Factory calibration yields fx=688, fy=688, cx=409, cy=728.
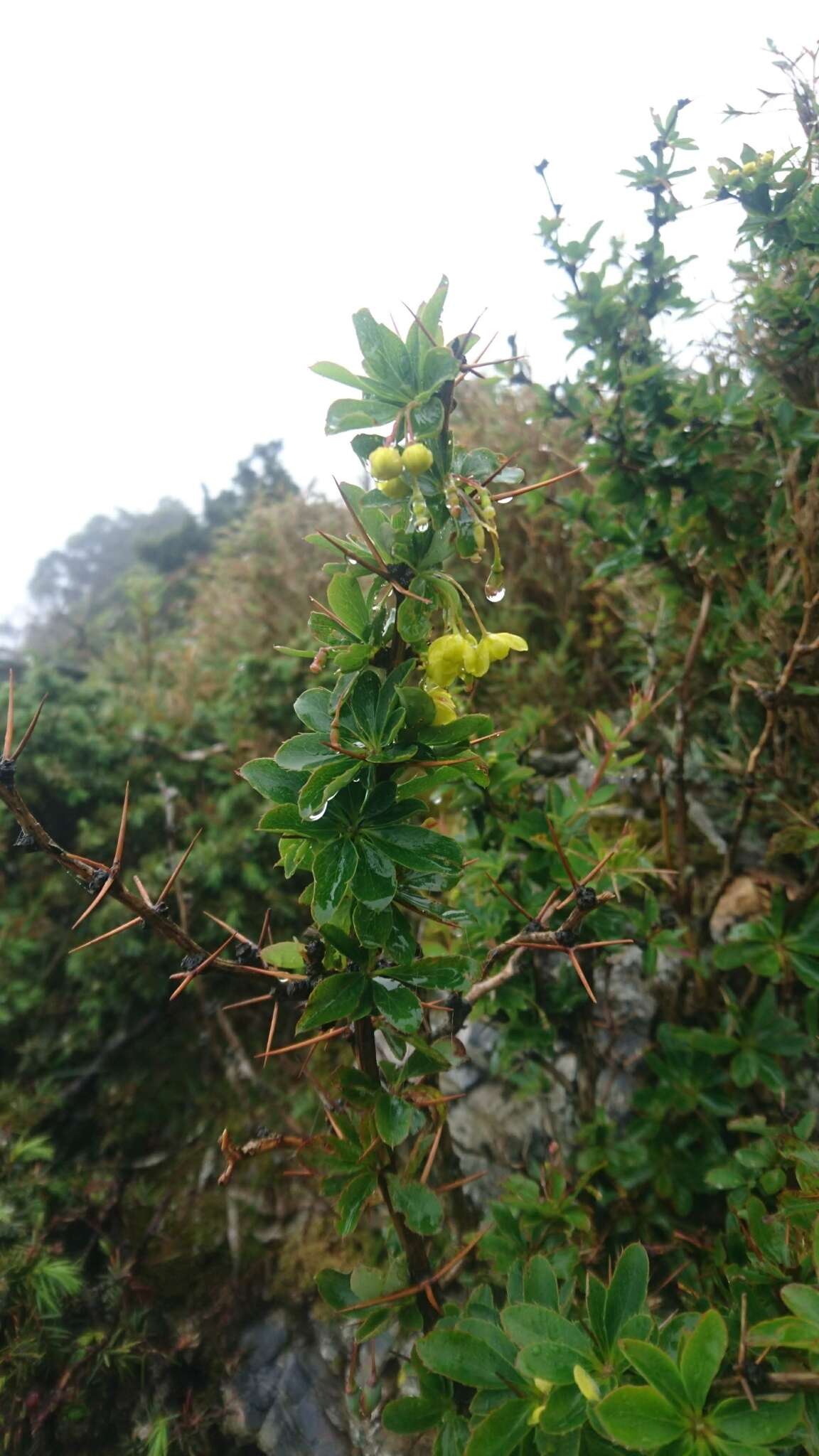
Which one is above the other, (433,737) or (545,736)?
(433,737)

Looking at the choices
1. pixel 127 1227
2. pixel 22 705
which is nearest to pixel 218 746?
pixel 22 705

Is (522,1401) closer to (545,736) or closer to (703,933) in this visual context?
(703,933)

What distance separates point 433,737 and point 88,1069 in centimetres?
190

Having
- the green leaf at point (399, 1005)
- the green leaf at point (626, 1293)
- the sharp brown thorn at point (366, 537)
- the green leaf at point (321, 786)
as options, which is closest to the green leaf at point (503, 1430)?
the green leaf at point (626, 1293)

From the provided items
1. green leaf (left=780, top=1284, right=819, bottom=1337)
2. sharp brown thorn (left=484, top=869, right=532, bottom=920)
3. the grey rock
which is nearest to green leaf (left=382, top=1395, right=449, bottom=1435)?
green leaf (left=780, top=1284, right=819, bottom=1337)

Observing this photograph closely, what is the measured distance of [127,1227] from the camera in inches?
66.2

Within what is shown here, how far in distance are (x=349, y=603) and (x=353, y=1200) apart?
653 millimetres

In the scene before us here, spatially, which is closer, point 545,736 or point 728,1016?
point 728,1016

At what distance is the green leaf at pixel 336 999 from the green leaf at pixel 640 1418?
14.6 inches

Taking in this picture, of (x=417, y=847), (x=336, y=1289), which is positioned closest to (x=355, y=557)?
(x=417, y=847)

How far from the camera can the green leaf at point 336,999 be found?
68 cm

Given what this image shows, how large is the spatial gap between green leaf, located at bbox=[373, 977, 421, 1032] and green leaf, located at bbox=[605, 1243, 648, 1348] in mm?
325

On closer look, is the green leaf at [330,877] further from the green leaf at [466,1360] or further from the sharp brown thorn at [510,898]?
the green leaf at [466,1360]

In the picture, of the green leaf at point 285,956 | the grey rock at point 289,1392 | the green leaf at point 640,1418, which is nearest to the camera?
the green leaf at point 640,1418
